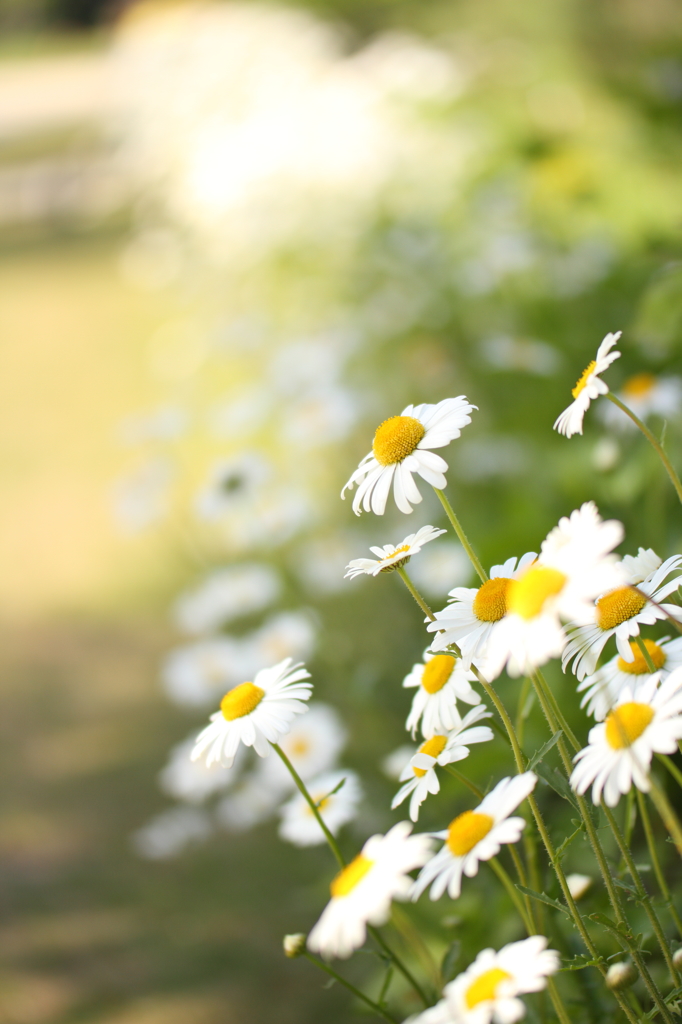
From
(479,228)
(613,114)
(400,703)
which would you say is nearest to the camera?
(400,703)

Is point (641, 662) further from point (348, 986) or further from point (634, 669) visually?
point (348, 986)

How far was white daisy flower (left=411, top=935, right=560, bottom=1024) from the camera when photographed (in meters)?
0.49

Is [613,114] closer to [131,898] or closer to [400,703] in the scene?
[400,703]

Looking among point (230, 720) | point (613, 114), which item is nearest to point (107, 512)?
point (613, 114)

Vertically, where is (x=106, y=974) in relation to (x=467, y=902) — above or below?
above

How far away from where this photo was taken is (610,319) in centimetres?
209

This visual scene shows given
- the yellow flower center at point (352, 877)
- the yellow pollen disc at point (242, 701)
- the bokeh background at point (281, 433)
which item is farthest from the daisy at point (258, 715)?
Answer: the bokeh background at point (281, 433)

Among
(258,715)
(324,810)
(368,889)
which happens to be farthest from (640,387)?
(368,889)

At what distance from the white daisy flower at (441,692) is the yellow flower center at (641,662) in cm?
10

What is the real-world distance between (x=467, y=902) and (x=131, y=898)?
0.80 metres

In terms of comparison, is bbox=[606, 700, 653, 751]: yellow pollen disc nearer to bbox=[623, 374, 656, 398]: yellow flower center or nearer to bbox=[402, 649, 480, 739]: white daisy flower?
bbox=[402, 649, 480, 739]: white daisy flower

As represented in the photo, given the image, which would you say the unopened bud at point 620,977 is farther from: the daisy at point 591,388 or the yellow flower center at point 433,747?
the daisy at point 591,388

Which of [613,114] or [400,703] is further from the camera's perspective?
[613,114]

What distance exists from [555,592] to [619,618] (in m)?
0.11
